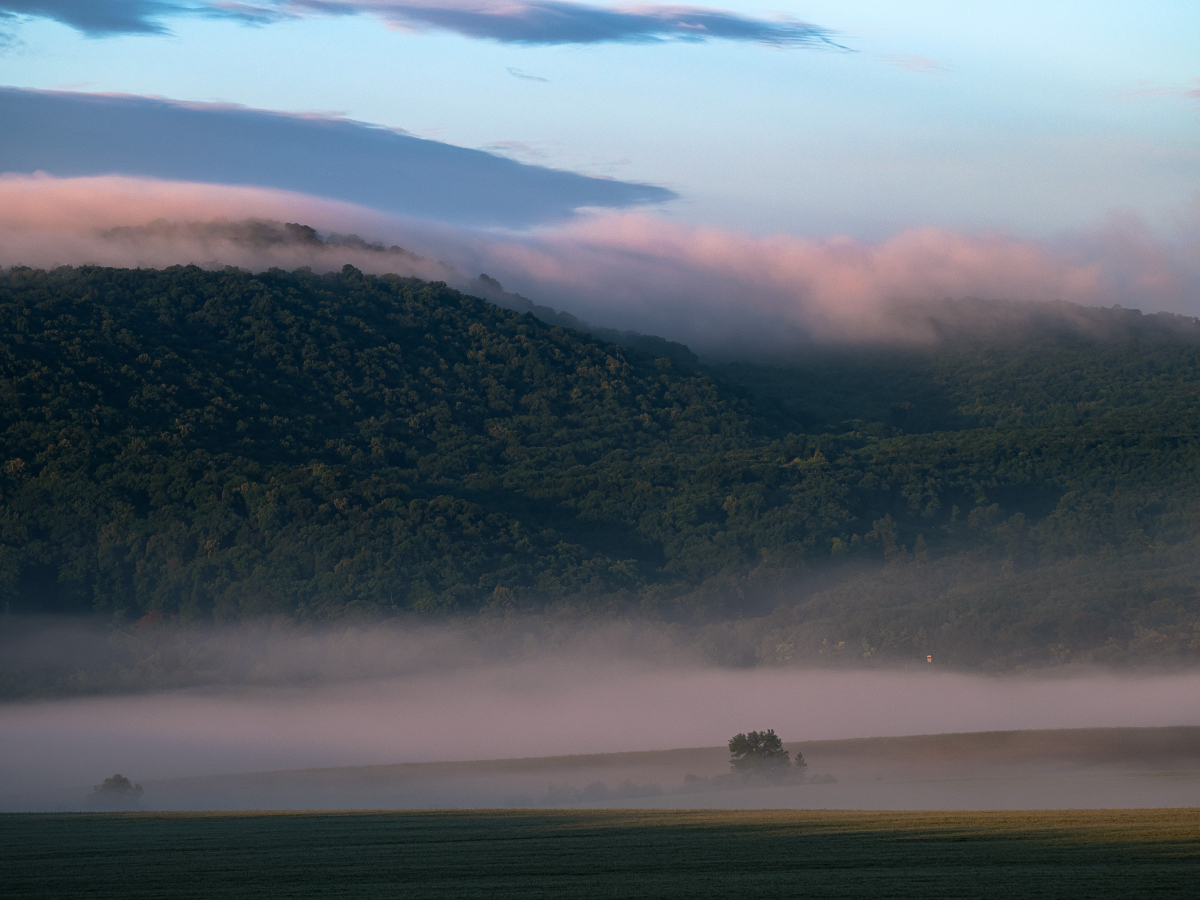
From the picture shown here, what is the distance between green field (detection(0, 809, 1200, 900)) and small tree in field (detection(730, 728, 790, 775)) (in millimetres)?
53903

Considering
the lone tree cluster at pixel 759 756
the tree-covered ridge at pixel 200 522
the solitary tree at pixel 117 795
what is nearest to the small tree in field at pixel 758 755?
the lone tree cluster at pixel 759 756

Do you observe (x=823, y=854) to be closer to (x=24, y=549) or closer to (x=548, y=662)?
(x=548, y=662)

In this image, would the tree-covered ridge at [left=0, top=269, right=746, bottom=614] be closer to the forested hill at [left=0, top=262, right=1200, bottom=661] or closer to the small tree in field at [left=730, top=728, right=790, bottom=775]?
the forested hill at [left=0, top=262, right=1200, bottom=661]

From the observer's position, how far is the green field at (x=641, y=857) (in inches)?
878

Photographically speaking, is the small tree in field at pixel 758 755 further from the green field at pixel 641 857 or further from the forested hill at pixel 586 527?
the forested hill at pixel 586 527

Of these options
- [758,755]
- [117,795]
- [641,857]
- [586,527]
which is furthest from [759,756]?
[586,527]

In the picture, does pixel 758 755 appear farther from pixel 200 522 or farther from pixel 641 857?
pixel 200 522

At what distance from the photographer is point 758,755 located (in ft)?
304

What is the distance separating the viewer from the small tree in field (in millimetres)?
91750

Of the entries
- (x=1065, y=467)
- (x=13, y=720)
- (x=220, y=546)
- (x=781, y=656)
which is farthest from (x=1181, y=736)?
(x=13, y=720)

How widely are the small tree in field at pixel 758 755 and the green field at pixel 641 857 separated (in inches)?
2122

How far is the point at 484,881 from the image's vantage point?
79.6ft

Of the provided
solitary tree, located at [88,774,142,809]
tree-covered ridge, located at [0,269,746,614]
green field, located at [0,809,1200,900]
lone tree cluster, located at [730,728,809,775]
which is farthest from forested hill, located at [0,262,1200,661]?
green field, located at [0,809,1200,900]

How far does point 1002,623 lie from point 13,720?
123996mm
